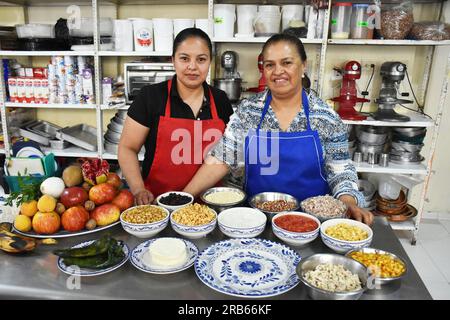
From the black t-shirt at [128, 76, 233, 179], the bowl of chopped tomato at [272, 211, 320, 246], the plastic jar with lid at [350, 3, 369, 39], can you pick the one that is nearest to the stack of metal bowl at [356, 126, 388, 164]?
the plastic jar with lid at [350, 3, 369, 39]

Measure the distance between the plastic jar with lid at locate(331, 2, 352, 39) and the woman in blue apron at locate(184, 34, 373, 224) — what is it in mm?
1588

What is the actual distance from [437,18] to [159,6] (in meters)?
2.72

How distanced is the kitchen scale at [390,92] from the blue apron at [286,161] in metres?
1.71

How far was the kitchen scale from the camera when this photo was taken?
339 centimetres

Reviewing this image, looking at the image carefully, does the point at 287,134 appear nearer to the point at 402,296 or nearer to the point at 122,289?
the point at 402,296

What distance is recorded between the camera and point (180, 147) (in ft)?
7.67

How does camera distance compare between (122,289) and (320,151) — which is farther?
Result: (320,151)

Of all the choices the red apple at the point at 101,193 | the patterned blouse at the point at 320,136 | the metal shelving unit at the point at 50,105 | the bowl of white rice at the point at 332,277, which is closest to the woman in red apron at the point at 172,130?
the patterned blouse at the point at 320,136

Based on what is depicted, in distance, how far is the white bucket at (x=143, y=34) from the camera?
3.40 m

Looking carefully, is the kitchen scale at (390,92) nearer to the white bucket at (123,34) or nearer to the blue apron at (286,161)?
the blue apron at (286,161)

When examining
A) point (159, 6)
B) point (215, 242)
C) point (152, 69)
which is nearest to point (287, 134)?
point (215, 242)

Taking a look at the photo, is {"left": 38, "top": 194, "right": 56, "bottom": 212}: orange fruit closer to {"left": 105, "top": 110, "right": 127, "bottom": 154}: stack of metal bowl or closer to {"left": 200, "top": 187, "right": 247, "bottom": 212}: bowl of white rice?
{"left": 200, "top": 187, "right": 247, "bottom": 212}: bowl of white rice

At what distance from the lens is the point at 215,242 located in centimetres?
160

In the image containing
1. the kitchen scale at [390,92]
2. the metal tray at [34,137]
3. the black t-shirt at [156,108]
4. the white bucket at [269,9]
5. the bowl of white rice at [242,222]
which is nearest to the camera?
the bowl of white rice at [242,222]
